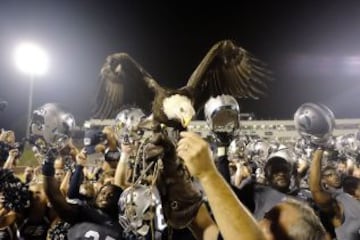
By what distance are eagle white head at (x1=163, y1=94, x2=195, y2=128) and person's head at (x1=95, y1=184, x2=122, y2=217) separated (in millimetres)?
1845

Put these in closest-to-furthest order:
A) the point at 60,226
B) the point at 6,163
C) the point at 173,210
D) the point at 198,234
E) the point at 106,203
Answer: the point at 173,210, the point at 198,234, the point at 106,203, the point at 60,226, the point at 6,163

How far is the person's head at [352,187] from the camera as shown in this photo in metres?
4.93

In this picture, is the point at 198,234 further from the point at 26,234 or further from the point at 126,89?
the point at 26,234

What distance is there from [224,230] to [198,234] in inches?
45.8

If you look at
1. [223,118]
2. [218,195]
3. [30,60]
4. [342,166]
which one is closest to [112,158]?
[223,118]

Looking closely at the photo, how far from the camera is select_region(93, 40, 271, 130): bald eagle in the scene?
2.24 m

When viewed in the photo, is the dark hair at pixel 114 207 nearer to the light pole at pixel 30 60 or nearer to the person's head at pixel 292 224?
the person's head at pixel 292 224

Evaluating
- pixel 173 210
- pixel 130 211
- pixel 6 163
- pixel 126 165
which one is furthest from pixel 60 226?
pixel 173 210

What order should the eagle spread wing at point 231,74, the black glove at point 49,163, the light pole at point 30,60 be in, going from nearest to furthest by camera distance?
the eagle spread wing at point 231,74
the black glove at point 49,163
the light pole at point 30,60

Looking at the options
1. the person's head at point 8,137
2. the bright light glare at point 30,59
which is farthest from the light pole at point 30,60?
the person's head at point 8,137

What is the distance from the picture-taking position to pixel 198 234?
2.64 meters

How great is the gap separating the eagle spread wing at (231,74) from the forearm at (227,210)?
128 cm

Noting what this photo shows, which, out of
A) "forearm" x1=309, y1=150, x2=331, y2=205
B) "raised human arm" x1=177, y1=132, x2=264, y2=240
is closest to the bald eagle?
"raised human arm" x1=177, y1=132, x2=264, y2=240

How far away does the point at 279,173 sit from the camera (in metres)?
4.25
